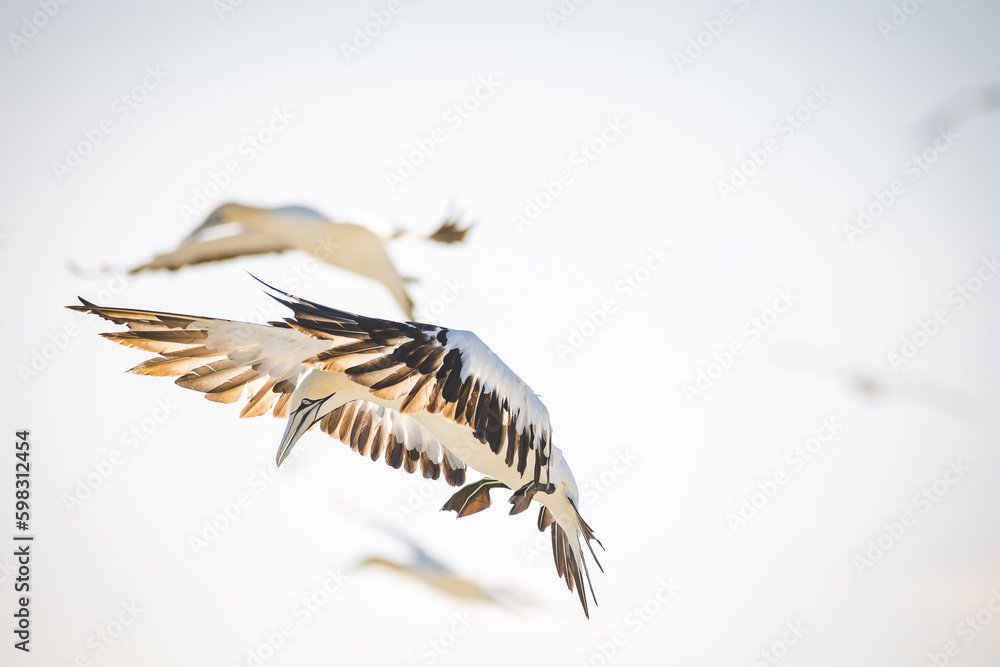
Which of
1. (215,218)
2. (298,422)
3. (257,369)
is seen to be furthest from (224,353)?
(215,218)

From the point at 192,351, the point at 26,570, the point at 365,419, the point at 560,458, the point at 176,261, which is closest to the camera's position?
the point at 192,351

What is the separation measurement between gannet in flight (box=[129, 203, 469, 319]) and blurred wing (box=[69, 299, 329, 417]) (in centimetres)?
114

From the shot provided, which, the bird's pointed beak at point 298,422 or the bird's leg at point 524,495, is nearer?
the bird's pointed beak at point 298,422

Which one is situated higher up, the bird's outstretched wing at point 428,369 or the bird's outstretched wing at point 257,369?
the bird's outstretched wing at point 428,369

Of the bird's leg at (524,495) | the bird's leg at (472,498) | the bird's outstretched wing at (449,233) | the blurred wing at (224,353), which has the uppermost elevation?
the bird's outstretched wing at (449,233)

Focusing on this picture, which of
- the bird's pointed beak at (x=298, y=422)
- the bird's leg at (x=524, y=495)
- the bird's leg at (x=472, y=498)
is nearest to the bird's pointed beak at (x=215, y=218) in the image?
the bird's pointed beak at (x=298, y=422)

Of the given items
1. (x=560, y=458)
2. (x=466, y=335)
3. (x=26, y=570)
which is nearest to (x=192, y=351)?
(x=466, y=335)

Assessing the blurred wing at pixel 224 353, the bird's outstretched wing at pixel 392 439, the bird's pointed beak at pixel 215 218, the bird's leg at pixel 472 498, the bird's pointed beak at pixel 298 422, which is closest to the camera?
the bird's pointed beak at pixel 298 422

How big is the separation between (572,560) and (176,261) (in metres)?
2.88

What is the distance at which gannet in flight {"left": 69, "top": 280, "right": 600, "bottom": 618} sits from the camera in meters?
3.06

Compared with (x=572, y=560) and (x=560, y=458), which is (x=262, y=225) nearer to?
(x=560, y=458)

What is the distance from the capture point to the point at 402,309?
16.3 ft

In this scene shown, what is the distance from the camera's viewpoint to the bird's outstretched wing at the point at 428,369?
2.97 m

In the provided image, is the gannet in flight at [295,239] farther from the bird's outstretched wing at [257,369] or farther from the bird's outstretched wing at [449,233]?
the bird's outstretched wing at [257,369]
